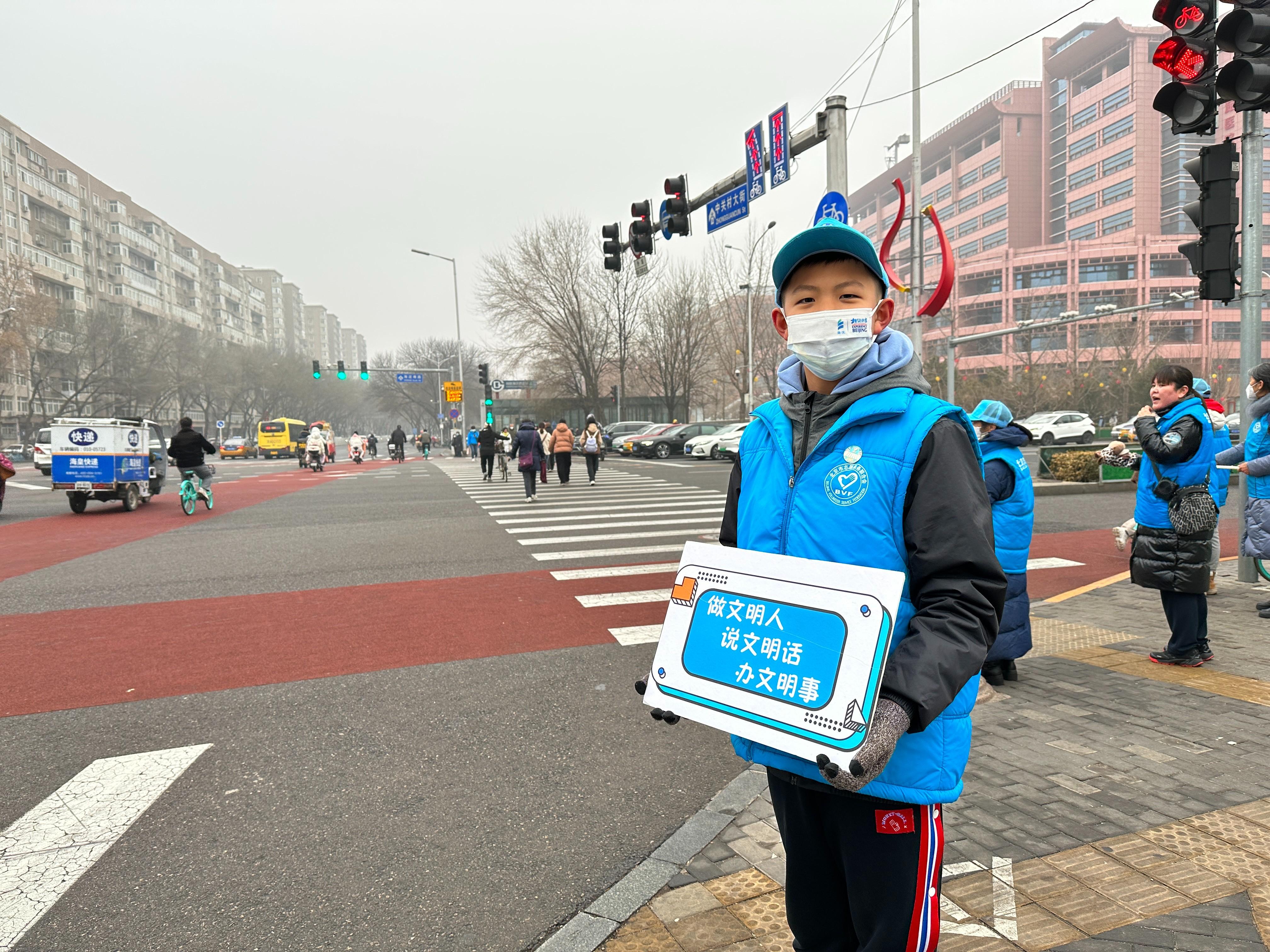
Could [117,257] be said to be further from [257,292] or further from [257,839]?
[257,839]

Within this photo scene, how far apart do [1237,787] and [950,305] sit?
218 feet

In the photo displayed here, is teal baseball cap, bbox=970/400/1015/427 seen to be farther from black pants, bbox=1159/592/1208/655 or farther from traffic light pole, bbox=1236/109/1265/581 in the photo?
traffic light pole, bbox=1236/109/1265/581

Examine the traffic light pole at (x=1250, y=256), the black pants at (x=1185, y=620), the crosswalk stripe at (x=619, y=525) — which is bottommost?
the crosswalk stripe at (x=619, y=525)

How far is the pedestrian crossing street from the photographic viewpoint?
11.2 m

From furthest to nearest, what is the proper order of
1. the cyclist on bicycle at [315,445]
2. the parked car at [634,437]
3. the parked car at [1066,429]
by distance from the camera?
the parked car at [1066,429]
the parked car at [634,437]
the cyclist on bicycle at [315,445]

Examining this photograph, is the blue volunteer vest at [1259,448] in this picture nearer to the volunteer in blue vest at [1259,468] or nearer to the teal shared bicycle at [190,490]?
the volunteer in blue vest at [1259,468]

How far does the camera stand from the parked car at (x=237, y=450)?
61969 millimetres

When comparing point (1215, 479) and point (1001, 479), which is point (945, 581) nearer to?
point (1001, 479)

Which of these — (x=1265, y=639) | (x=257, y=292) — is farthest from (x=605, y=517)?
A: (x=257, y=292)

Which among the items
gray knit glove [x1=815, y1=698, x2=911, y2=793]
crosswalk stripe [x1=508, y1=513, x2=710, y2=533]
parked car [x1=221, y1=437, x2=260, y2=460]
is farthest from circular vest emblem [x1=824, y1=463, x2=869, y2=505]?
parked car [x1=221, y1=437, x2=260, y2=460]

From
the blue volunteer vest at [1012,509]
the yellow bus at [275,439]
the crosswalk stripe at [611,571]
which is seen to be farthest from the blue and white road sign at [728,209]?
the yellow bus at [275,439]

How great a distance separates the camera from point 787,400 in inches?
77.3

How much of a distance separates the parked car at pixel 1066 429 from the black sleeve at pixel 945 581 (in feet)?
140

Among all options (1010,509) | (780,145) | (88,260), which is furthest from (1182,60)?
(88,260)
